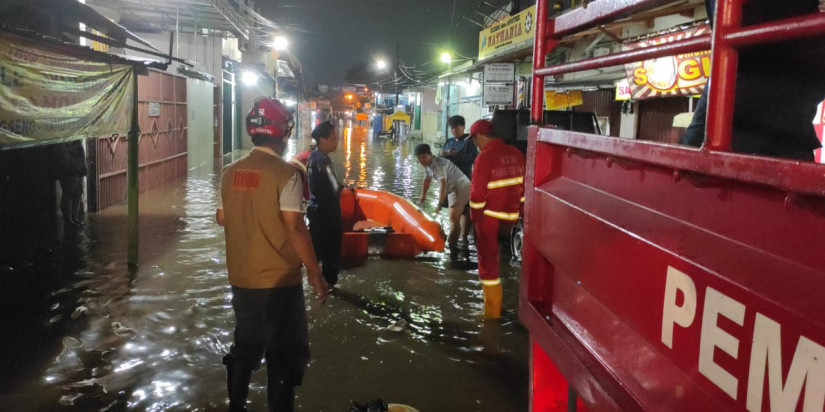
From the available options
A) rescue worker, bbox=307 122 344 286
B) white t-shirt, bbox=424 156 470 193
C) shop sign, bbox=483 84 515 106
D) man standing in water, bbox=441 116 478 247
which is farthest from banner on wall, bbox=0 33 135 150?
shop sign, bbox=483 84 515 106

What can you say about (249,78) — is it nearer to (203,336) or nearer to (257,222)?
(203,336)

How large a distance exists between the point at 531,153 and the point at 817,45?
112 cm

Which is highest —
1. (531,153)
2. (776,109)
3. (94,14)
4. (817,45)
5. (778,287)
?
(94,14)

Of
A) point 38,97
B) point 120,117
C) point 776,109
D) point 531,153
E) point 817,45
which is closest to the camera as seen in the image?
point 817,45

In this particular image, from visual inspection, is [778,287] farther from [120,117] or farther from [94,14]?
[94,14]

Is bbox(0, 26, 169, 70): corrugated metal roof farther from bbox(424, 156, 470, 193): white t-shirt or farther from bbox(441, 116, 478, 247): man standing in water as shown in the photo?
bbox(441, 116, 478, 247): man standing in water

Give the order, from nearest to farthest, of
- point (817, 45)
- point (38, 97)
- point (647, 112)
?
point (817, 45) → point (38, 97) → point (647, 112)

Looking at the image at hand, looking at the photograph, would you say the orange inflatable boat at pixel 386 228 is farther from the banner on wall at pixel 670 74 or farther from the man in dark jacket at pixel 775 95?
the man in dark jacket at pixel 775 95

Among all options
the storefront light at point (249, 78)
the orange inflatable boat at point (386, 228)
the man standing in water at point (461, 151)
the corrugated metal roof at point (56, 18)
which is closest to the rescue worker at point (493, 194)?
the orange inflatable boat at point (386, 228)

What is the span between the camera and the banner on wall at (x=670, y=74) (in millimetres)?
8031

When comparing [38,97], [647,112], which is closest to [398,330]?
[38,97]

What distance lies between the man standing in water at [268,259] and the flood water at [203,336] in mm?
582

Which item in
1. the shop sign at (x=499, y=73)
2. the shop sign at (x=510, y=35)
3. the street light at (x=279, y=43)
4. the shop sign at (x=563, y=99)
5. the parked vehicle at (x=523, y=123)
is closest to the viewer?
the parked vehicle at (x=523, y=123)

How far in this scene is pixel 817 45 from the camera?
67.9 inches
